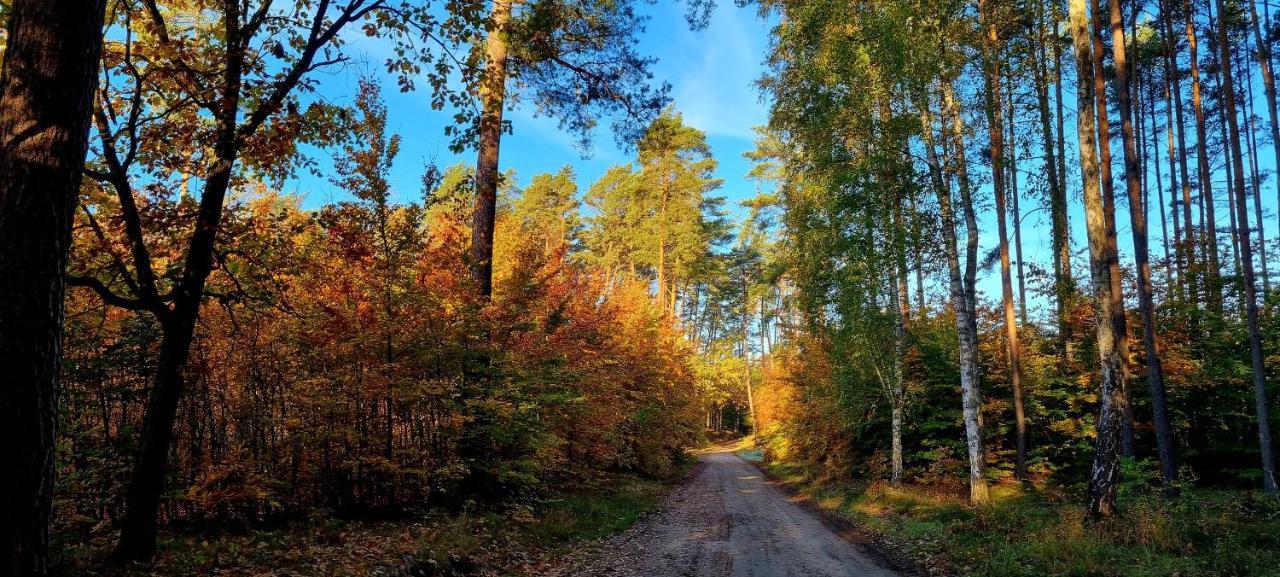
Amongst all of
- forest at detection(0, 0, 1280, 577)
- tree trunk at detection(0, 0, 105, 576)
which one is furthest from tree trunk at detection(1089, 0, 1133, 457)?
tree trunk at detection(0, 0, 105, 576)

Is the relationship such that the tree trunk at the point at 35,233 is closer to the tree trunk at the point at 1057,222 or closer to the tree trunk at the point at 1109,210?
the tree trunk at the point at 1109,210

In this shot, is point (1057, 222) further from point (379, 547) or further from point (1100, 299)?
point (379, 547)

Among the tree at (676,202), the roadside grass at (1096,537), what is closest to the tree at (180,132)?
the roadside grass at (1096,537)

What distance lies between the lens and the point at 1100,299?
9594 millimetres

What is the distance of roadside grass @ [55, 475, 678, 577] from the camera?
6.17 meters

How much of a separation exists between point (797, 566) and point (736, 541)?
208 centimetres

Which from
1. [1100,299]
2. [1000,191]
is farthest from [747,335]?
[1100,299]

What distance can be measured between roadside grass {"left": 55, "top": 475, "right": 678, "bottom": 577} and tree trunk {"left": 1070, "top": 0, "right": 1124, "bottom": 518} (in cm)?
808

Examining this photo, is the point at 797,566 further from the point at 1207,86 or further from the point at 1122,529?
the point at 1207,86

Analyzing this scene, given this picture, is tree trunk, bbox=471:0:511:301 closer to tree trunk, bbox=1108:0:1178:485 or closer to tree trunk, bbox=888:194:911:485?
tree trunk, bbox=888:194:911:485

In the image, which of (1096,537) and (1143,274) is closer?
(1096,537)

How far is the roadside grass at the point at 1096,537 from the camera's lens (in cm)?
693

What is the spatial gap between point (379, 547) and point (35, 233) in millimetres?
5669

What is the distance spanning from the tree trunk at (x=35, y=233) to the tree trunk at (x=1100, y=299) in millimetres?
11834
